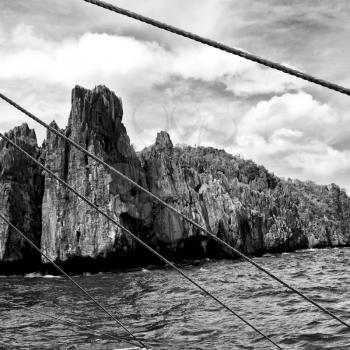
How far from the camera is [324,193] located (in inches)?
6491

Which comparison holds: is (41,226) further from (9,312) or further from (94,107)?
(9,312)

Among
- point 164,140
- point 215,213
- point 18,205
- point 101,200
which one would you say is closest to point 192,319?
point 101,200

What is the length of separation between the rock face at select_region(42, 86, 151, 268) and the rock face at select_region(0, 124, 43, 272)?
76.8 inches

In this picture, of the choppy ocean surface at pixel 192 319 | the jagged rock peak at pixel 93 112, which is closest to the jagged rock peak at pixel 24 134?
the jagged rock peak at pixel 93 112

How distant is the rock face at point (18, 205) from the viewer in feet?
145

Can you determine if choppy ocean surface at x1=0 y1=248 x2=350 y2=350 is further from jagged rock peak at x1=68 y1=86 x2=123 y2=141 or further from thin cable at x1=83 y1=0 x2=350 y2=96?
jagged rock peak at x1=68 y1=86 x2=123 y2=141

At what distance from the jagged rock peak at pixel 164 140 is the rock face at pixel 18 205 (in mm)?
22647

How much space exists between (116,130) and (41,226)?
13247 millimetres

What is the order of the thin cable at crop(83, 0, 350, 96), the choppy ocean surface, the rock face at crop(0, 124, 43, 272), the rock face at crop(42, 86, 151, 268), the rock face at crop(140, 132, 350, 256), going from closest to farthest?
the thin cable at crop(83, 0, 350, 96) → the choppy ocean surface → the rock face at crop(42, 86, 151, 268) → the rock face at crop(0, 124, 43, 272) → the rock face at crop(140, 132, 350, 256)

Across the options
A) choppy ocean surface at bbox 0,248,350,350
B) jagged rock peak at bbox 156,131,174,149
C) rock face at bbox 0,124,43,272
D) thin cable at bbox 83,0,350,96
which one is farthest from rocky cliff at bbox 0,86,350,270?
thin cable at bbox 83,0,350,96

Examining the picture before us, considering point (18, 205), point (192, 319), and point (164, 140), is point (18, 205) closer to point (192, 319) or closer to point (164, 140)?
point (164, 140)

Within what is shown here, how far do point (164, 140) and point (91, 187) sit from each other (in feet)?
80.3

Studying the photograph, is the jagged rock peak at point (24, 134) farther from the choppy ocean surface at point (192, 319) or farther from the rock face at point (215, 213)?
the choppy ocean surface at point (192, 319)

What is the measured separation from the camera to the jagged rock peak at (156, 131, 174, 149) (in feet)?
226
